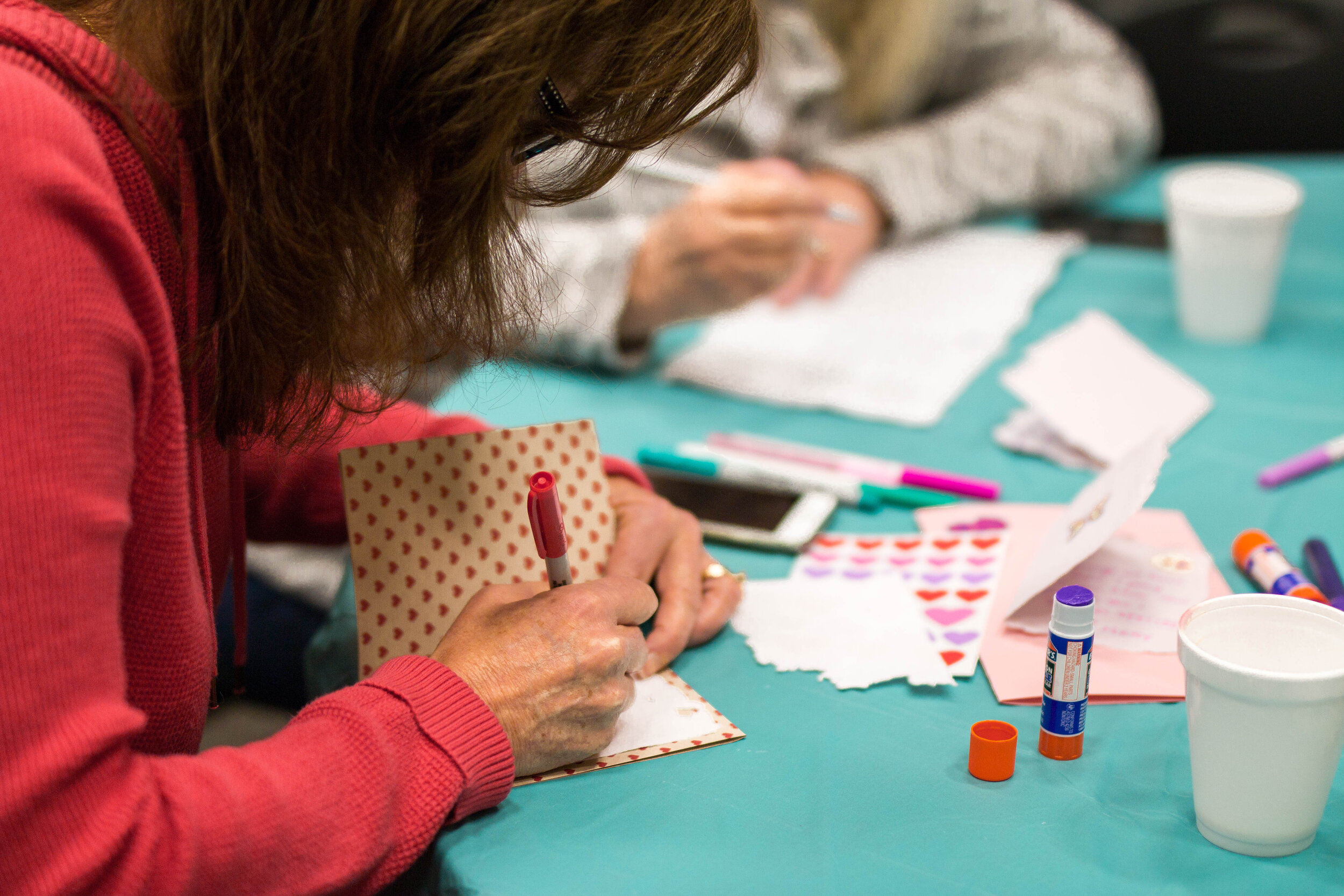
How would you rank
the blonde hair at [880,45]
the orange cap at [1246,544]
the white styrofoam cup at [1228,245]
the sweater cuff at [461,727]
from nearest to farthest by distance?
the sweater cuff at [461,727] → the orange cap at [1246,544] → the white styrofoam cup at [1228,245] → the blonde hair at [880,45]

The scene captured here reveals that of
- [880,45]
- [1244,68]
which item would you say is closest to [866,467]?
[880,45]

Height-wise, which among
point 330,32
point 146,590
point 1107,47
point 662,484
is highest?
point 330,32

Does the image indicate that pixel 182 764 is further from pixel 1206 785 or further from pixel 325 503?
pixel 1206 785

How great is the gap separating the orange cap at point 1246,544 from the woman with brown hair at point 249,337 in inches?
17.8

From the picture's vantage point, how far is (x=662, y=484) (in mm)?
975

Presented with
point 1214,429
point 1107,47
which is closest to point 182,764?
point 1214,429

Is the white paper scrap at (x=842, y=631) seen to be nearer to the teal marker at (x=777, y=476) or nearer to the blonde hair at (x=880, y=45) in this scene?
the teal marker at (x=777, y=476)

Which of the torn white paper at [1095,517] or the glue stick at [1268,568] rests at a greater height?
the torn white paper at [1095,517]

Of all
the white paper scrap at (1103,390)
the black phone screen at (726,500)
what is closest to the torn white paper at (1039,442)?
the white paper scrap at (1103,390)

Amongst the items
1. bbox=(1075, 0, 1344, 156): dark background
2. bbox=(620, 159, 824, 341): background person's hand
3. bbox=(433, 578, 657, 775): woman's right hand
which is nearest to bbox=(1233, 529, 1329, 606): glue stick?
bbox=(433, 578, 657, 775): woman's right hand

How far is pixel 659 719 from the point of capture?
0.69 m

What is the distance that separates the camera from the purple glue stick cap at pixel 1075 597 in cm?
61

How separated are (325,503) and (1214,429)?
31.2 inches

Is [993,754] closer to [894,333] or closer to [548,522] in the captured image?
[548,522]
